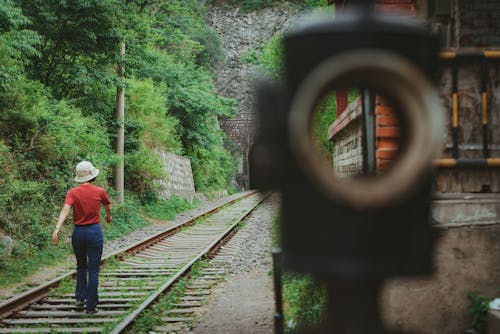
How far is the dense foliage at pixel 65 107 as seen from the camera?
439 inches

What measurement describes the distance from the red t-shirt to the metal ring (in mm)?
5854

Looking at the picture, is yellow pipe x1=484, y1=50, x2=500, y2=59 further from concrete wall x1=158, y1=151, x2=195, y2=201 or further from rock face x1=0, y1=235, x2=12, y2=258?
concrete wall x1=158, y1=151, x2=195, y2=201

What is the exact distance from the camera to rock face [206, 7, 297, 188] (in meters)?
56.3

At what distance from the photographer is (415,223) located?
90cm

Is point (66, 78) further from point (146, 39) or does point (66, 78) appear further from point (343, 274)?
point (343, 274)

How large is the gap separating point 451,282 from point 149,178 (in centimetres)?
1783

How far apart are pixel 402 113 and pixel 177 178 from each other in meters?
26.3

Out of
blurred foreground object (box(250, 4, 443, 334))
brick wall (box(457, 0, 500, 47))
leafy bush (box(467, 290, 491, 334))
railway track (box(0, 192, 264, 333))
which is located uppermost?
brick wall (box(457, 0, 500, 47))

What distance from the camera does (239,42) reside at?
59.5m

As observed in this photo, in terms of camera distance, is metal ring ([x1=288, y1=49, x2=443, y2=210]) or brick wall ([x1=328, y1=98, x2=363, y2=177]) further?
brick wall ([x1=328, y1=98, x2=363, y2=177])

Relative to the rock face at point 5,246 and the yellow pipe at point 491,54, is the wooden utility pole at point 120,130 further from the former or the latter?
the yellow pipe at point 491,54


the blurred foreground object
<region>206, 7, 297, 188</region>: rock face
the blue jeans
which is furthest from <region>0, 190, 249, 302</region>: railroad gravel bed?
<region>206, 7, 297, 188</region>: rock face

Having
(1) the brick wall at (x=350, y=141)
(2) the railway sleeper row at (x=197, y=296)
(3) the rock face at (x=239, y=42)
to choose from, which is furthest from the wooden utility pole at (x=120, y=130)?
(3) the rock face at (x=239, y=42)

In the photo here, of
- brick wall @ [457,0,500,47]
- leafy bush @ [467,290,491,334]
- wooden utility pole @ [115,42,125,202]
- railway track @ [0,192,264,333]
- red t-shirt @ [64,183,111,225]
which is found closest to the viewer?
leafy bush @ [467,290,491,334]
